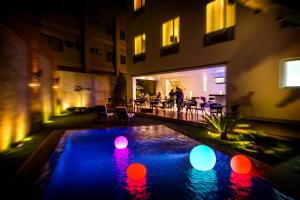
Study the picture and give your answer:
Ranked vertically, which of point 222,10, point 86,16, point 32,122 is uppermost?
point 86,16

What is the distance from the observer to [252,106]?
9914mm

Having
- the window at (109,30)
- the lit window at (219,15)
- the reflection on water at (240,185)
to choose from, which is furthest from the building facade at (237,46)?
the window at (109,30)

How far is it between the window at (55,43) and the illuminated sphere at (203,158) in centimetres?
2232

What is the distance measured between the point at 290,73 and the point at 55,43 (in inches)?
878

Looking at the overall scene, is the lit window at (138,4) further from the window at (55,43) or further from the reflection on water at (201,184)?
the reflection on water at (201,184)

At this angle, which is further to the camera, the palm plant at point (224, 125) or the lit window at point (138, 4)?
the lit window at point (138, 4)

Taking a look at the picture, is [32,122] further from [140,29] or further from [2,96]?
[140,29]

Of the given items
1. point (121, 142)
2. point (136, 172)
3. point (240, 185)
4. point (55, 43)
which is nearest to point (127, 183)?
point (136, 172)

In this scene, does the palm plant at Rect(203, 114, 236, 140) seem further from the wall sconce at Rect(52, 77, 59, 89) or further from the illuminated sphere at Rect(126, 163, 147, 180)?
the wall sconce at Rect(52, 77, 59, 89)

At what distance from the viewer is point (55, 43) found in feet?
76.0

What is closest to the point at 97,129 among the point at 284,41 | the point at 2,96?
the point at 2,96

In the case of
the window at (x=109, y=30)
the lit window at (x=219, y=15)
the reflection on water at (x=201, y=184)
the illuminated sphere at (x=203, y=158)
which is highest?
the window at (x=109, y=30)

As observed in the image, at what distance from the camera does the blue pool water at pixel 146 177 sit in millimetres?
4082

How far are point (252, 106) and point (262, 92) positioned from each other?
0.83 metres
